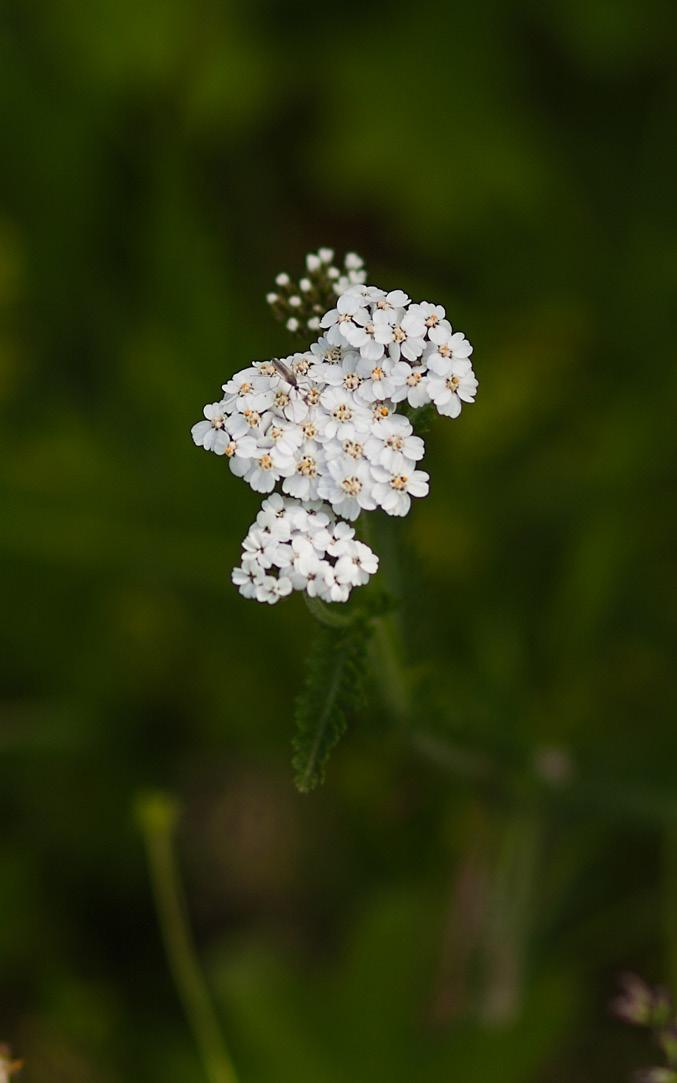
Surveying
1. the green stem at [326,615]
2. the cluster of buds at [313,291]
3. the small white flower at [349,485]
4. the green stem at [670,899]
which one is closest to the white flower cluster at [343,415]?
the small white flower at [349,485]

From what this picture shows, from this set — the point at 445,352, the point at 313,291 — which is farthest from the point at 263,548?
the point at 313,291

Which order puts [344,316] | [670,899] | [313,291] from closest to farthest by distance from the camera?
[344,316] < [313,291] < [670,899]

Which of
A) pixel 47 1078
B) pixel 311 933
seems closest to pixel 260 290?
pixel 311 933

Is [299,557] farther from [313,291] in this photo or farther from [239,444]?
[313,291]

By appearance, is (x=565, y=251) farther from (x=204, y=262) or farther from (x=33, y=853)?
(x=33, y=853)

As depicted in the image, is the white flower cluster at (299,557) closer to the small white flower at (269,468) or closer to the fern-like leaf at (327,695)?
the small white flower at (269,468)

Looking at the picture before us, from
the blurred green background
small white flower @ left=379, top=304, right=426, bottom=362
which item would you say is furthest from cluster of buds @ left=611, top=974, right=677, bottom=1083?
small white flower @ left=379, top=304, right=426, bottom=362
